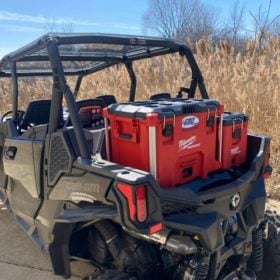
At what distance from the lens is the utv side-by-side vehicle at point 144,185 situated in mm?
1925

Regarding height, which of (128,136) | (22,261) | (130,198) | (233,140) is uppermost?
(128,136)

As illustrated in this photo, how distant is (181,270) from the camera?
2168mm

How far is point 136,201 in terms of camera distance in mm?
1779

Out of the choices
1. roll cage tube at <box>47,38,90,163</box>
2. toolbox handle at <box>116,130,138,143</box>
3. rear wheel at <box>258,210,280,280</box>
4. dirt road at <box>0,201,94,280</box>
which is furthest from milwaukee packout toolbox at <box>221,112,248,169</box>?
dirt road at <box>0,201,94,280</box>

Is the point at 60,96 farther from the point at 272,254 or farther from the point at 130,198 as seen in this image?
the point at 272,254

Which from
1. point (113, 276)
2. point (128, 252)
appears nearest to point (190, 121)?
point (128, 252)

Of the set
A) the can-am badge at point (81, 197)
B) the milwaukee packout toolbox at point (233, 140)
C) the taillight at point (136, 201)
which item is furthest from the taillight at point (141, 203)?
the milwaukee packout toolbox at point (233, 140)

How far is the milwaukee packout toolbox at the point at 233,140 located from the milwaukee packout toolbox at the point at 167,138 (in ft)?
0.21

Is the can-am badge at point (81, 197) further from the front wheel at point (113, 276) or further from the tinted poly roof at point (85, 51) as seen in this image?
the tinted poly roof at point (85, 51)

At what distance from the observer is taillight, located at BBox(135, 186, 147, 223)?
178 centimetres

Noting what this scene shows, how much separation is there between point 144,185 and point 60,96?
794mm

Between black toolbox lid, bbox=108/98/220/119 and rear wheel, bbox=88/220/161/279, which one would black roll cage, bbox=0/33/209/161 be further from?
rear wheel, bbox=88/220/161/279

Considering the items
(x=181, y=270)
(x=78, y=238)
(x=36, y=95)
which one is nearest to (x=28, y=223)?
(x=78, y=238)

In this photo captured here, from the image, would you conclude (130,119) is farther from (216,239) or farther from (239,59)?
(239,59)
